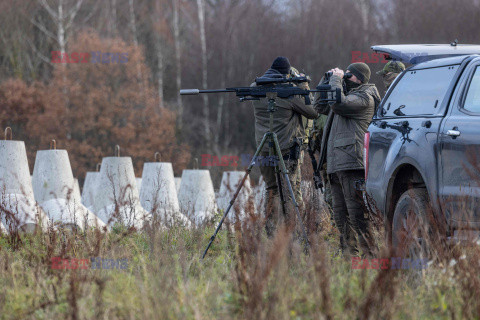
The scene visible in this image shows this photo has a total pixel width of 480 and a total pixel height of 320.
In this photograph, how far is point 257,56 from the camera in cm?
4400

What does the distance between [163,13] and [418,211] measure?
42697 mm

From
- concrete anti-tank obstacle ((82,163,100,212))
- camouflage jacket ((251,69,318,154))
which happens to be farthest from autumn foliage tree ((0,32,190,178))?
camouflage jacket ((251,69,318,154))

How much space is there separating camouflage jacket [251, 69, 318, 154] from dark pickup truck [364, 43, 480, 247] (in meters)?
1.18

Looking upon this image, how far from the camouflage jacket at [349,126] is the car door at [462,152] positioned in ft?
5.04

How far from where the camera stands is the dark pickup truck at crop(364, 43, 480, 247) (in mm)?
5914

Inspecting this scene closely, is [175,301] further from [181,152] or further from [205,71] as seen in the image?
[205,71]

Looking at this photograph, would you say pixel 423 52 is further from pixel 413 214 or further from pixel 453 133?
pixel 413 214

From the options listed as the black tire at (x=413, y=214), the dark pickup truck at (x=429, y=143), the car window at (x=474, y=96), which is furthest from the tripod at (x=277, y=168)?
the car window at (x=474, y=96)

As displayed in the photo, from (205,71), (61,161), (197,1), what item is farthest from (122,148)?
(61,161)

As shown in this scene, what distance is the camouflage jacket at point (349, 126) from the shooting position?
25.6 ft

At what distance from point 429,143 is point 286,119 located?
2.59 metres

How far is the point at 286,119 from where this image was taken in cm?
869

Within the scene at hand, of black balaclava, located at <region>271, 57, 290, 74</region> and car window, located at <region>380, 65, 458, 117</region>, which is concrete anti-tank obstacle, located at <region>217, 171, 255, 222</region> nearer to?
black balaclava, located at <region>271, 57, 290, 74</region>

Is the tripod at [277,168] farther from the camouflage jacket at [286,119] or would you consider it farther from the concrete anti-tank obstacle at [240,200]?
the camouflage jacket at [286,119]
